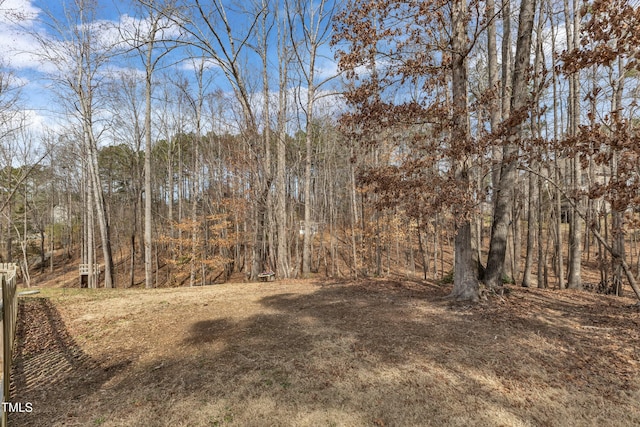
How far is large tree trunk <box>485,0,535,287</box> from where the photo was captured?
20.0 feet

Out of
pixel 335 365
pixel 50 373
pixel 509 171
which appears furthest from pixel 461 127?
pixel 50 373

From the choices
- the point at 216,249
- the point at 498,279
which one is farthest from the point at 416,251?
the point at 498,279

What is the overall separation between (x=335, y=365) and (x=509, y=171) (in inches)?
212

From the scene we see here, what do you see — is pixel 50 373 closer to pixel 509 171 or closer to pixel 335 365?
pixel 335 365

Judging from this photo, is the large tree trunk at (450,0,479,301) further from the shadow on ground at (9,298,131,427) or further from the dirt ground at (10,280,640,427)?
the shadow on ground at (9,298,131,427)

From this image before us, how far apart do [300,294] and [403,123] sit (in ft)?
14.8

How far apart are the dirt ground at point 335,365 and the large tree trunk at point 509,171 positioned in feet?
2.89

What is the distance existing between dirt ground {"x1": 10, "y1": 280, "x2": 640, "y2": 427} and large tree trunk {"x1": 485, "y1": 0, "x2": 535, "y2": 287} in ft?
2.89

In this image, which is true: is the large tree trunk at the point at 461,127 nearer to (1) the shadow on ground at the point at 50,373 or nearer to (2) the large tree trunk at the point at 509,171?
(2) the large tree trunk at the point at 509,171

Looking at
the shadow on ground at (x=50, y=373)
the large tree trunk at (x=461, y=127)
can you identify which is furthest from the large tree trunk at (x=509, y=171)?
the shadow on ground at (x=50, y=373)

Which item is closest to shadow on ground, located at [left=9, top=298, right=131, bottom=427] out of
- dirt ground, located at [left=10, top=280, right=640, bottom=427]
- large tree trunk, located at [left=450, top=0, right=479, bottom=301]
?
Result: dirt ground, located at [left=10, top=280, right=640, bottom=427]

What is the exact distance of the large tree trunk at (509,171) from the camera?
6.11 meters

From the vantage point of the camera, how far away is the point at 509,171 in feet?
21.3

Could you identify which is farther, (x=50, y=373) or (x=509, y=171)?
(x=509, y=171)
